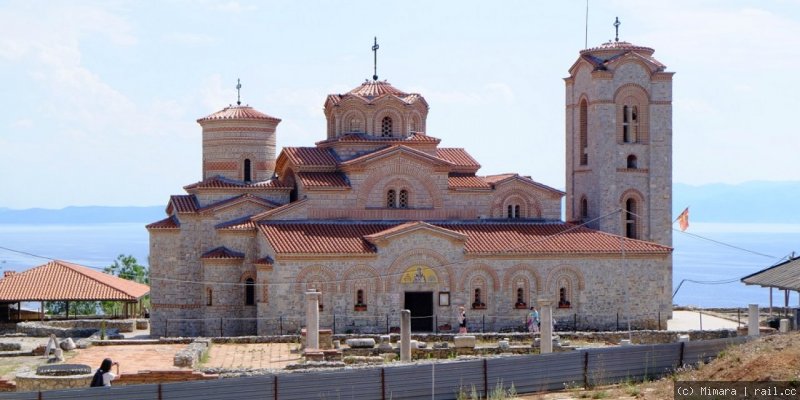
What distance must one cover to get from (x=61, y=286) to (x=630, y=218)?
2041 centimetres

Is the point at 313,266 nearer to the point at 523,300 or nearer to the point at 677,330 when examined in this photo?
the point at 523,300

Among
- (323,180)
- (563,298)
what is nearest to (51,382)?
(323,180)

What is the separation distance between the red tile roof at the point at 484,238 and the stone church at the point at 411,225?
0.07 metres

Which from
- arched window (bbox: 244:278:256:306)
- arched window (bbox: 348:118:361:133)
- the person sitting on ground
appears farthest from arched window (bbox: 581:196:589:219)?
the person sitting on ground

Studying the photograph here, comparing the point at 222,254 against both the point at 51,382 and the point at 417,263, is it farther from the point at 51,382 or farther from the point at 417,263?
the point at 51,382

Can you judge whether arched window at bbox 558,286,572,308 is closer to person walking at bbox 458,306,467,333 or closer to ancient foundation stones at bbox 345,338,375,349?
person walking at bbox 458,306,467,333

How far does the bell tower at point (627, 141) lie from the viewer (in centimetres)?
4219

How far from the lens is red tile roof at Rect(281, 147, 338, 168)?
133ft

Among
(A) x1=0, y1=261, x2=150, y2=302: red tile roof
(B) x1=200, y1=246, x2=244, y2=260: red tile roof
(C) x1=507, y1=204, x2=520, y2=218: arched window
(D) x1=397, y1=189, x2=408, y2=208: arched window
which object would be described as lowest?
(A) x1=0, y1=261, x2=150, y2=302: red tile roof

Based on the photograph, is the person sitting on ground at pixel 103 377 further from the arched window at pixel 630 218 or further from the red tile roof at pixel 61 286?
the arched window at pixel 630 218

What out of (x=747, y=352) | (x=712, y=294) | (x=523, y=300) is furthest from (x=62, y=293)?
(x=712, y=294)

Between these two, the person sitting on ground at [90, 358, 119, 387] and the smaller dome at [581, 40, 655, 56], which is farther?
the smaller dome at [581, 40, 655, 56]

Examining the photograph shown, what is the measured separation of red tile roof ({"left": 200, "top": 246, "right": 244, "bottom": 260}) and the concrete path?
14.6 metres

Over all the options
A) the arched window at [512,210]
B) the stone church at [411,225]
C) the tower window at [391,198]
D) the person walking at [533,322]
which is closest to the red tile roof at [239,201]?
the stone church at [411,225]
